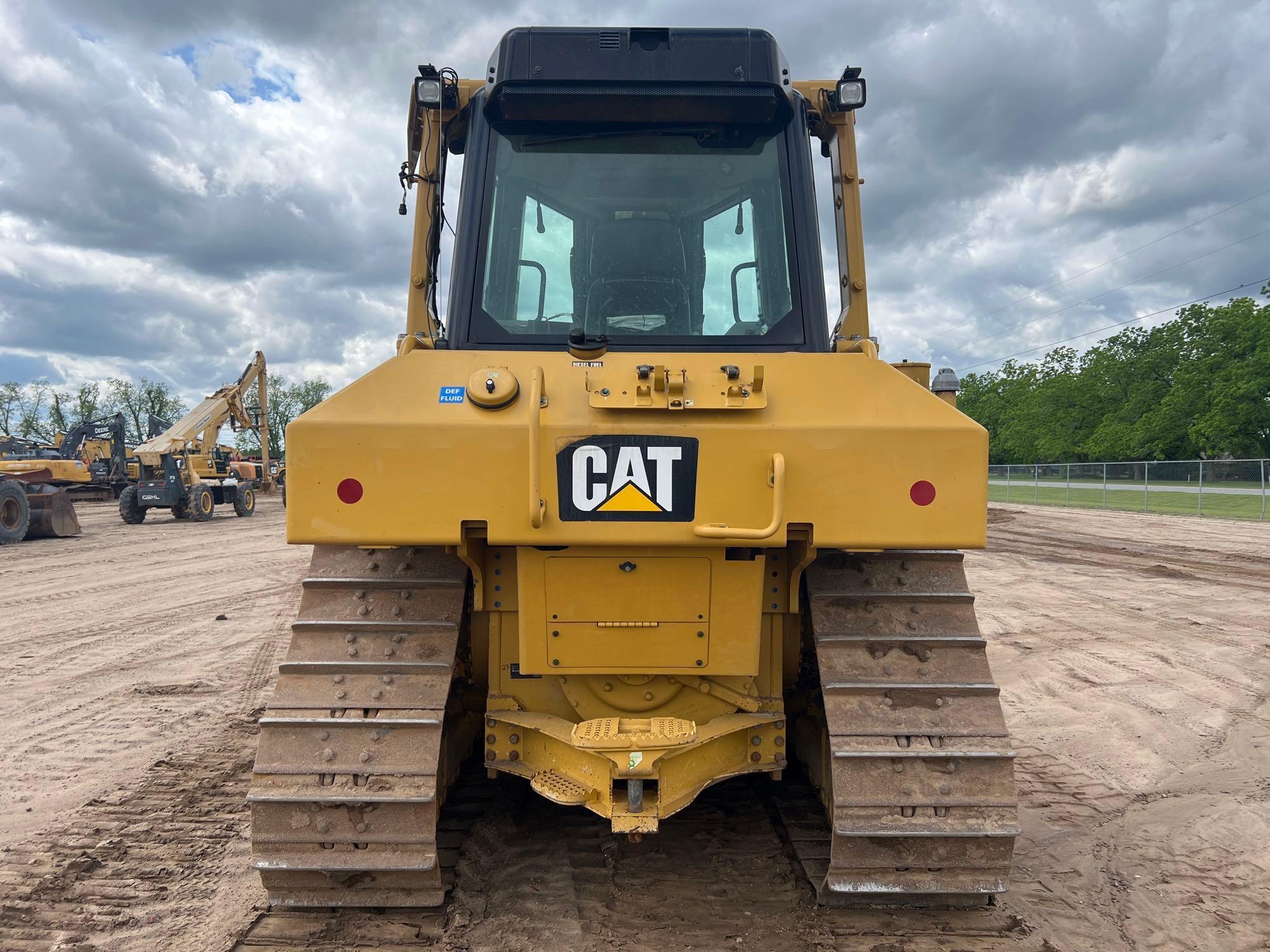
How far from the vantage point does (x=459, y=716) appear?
3.38m

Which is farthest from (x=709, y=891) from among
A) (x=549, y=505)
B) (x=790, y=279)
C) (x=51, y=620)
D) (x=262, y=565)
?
(x=262, y=565)

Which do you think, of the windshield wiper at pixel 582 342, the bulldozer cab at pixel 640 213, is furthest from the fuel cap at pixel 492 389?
the bulldozer cab at pixel 640 213

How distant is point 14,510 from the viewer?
16.8 m

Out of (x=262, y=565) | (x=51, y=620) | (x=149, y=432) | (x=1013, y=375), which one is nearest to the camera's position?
(x=51, y=620)

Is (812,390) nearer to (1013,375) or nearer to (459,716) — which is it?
(459,716)

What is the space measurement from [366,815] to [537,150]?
2.63 metres

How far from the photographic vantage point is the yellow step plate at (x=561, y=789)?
9.46 feet

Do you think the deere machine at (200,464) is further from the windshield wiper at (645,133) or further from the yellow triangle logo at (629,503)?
the yellow triangle logo at (629,503)

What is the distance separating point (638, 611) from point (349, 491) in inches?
40.6

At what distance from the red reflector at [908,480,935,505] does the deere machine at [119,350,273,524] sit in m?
23.1

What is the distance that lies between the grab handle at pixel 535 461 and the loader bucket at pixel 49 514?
19003mm

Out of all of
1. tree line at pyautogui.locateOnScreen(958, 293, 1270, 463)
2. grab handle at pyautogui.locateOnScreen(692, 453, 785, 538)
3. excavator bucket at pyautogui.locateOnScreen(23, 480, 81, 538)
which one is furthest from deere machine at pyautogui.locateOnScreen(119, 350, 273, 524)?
tree line at pyautogui.locateOnScreen(958, 293, 1270, 463)

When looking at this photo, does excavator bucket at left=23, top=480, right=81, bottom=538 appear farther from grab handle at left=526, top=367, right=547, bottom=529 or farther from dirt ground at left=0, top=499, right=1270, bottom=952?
grab handle at left=526, top=367, right=547, bottom=529

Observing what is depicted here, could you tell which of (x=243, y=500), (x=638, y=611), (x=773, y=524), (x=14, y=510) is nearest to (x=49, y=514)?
(x=14, y=510)
